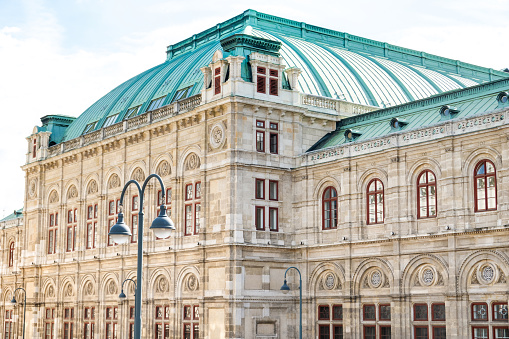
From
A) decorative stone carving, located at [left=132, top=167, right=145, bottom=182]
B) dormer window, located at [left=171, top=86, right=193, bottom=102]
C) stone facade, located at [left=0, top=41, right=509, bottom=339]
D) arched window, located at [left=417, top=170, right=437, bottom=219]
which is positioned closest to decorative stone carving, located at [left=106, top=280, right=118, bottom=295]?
stone facade, located at [left=0, top=41, right=509, bottom=339]

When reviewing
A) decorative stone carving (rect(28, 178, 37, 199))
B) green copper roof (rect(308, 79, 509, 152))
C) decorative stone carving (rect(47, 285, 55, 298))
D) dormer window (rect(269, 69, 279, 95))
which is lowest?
decorative stone carving (rect(47, 285, 55, 298))

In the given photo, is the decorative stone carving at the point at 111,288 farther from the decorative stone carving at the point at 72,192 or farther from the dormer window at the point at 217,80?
the dormer window at the point at 217,80

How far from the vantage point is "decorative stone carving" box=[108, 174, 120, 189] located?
67.8 m

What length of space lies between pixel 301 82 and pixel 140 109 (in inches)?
599

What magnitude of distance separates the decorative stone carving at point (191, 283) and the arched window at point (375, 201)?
13.4m

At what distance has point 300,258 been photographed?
185 ft

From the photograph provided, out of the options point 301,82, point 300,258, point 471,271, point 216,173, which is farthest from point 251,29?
point 471,271

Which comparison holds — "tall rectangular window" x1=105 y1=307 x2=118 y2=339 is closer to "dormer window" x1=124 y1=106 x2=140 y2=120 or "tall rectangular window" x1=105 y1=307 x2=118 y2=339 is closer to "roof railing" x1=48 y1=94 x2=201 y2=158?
"roof railing" x1=48 y1=94 x2=201 y2=158

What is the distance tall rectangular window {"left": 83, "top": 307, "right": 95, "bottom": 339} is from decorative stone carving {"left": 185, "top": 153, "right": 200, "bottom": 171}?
17587 millimetres

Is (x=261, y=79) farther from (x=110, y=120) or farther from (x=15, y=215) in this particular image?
(x=15, y=215)

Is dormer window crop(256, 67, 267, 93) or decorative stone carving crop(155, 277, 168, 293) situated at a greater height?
dormer window crop(256, 67, 267, 93)

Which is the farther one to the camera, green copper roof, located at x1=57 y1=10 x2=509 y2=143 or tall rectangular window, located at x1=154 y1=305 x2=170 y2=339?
green copper roof, located at x1=57 y1=10 x2=509 y2=143

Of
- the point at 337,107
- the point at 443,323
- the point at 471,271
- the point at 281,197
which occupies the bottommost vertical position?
the point at 443,323

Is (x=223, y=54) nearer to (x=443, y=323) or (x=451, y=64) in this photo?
(x=443, y=323)
